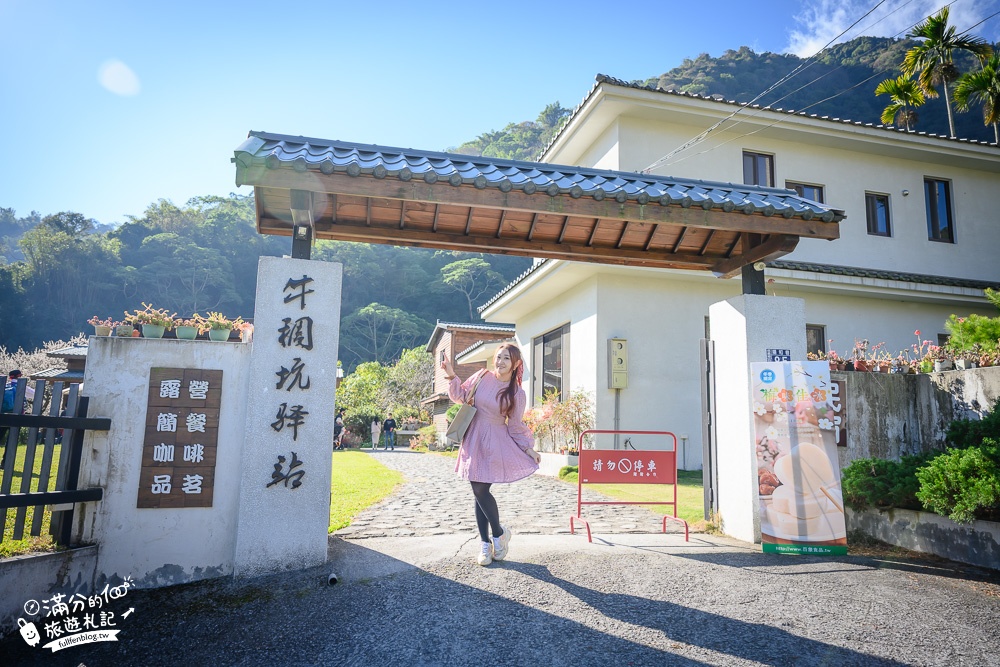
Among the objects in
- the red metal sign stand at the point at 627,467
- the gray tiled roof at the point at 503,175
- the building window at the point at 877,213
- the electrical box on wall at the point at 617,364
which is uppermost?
the building window at the point at 877,213

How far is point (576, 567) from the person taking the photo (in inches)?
205

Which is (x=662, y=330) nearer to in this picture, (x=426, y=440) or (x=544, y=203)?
(x=544, y=203)

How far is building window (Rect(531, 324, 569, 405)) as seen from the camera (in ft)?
48.9

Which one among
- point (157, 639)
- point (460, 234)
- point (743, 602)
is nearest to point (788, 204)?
point (460, 234)

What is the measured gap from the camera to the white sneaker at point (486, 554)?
17.0 ft

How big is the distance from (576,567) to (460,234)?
3.42 meters

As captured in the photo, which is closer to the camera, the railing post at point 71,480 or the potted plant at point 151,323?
the railing post at point 71,480

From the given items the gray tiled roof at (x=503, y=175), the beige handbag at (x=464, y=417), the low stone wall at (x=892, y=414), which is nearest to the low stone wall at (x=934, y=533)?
the low stone wall at (x=892, y=414)

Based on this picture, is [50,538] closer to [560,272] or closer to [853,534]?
[853,534]

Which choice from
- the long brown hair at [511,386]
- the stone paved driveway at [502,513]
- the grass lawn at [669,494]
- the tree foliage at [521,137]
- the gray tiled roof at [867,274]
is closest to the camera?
the long brown hair at [511,386]

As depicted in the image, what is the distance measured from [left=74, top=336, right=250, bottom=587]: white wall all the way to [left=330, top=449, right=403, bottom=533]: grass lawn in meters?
1.83

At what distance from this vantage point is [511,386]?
5.36 meters

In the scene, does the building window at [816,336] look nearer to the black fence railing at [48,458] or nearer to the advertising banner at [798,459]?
the advertising banner at [798,459]

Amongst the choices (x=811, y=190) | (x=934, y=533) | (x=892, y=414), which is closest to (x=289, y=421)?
(x=934, y=533)
